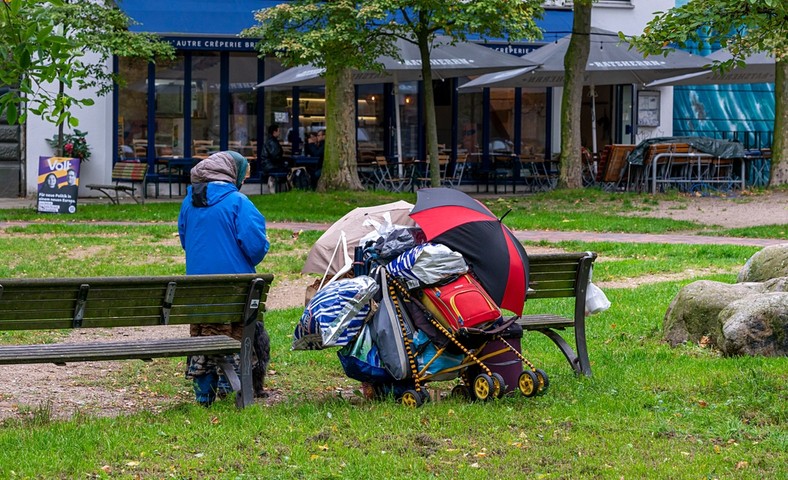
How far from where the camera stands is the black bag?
2328cm

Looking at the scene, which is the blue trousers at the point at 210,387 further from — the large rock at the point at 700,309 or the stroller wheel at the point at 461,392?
the large rock at the point at 700,309

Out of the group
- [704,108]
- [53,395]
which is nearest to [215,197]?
[53,395]

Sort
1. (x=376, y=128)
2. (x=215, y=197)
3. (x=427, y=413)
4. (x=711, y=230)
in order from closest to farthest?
(x=427, y=413), (x=215, y=197), (x=711, y=230), (x=376, y=128)

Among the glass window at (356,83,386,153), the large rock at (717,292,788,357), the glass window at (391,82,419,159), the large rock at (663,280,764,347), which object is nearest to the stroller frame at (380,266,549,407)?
the large rock at (717,292,788,357)

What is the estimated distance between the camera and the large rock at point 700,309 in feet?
25.9

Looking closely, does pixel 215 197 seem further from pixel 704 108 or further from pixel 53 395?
pixel 704 108

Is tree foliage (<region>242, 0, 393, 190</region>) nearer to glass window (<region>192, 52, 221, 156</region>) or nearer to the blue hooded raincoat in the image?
glass window (<region>192, 52, 221, 156</region>)

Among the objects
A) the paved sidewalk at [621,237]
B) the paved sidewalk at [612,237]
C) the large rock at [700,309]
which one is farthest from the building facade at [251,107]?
the large rock at [700,309]

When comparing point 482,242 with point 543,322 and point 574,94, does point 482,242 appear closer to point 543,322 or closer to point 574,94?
point 543,322

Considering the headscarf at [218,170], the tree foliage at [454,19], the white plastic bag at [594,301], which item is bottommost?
the white plastic bag at [594,301]

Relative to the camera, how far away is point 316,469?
4.86 metres

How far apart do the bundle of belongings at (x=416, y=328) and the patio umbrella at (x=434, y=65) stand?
15.2m

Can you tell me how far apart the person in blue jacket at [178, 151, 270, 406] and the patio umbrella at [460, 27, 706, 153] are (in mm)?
16921

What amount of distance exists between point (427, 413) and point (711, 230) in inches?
460
